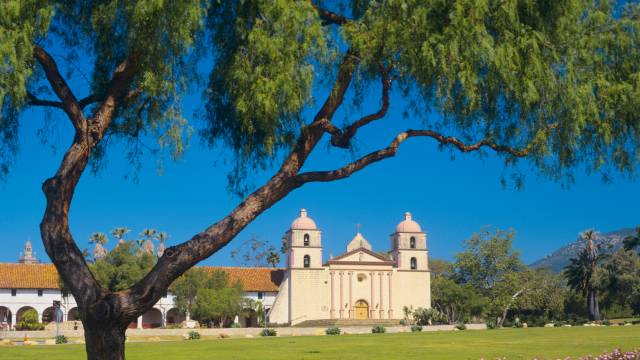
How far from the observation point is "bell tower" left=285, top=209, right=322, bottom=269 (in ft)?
231

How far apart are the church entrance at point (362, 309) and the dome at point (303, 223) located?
327 inches

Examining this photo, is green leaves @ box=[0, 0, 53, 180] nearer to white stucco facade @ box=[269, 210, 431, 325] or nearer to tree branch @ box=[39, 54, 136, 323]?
tree branch @ box=[39, 54, 136, 323]

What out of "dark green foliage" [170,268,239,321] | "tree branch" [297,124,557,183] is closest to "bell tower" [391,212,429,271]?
"dark green foliage" [170,268,239,321]

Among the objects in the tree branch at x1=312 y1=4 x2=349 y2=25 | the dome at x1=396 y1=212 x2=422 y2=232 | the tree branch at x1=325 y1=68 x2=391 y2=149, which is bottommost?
the tree branch at x1=325 y1=68 x2=391 y2=149

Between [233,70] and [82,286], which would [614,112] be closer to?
[233,70]

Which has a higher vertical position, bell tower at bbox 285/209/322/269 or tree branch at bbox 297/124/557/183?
bell tower at bbox 285/209/322/269

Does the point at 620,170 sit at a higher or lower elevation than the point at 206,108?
lower

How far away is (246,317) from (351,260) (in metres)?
11.5

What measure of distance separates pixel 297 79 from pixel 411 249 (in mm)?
66001

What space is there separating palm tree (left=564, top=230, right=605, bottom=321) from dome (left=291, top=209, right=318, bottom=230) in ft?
76.8

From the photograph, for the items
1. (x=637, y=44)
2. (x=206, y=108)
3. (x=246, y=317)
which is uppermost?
(x=637, y=44)

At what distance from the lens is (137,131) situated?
10750 millimetres

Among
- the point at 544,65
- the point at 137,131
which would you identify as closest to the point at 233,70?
the point at 137,131

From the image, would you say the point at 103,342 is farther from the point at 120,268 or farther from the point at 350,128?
the point at 120,268
